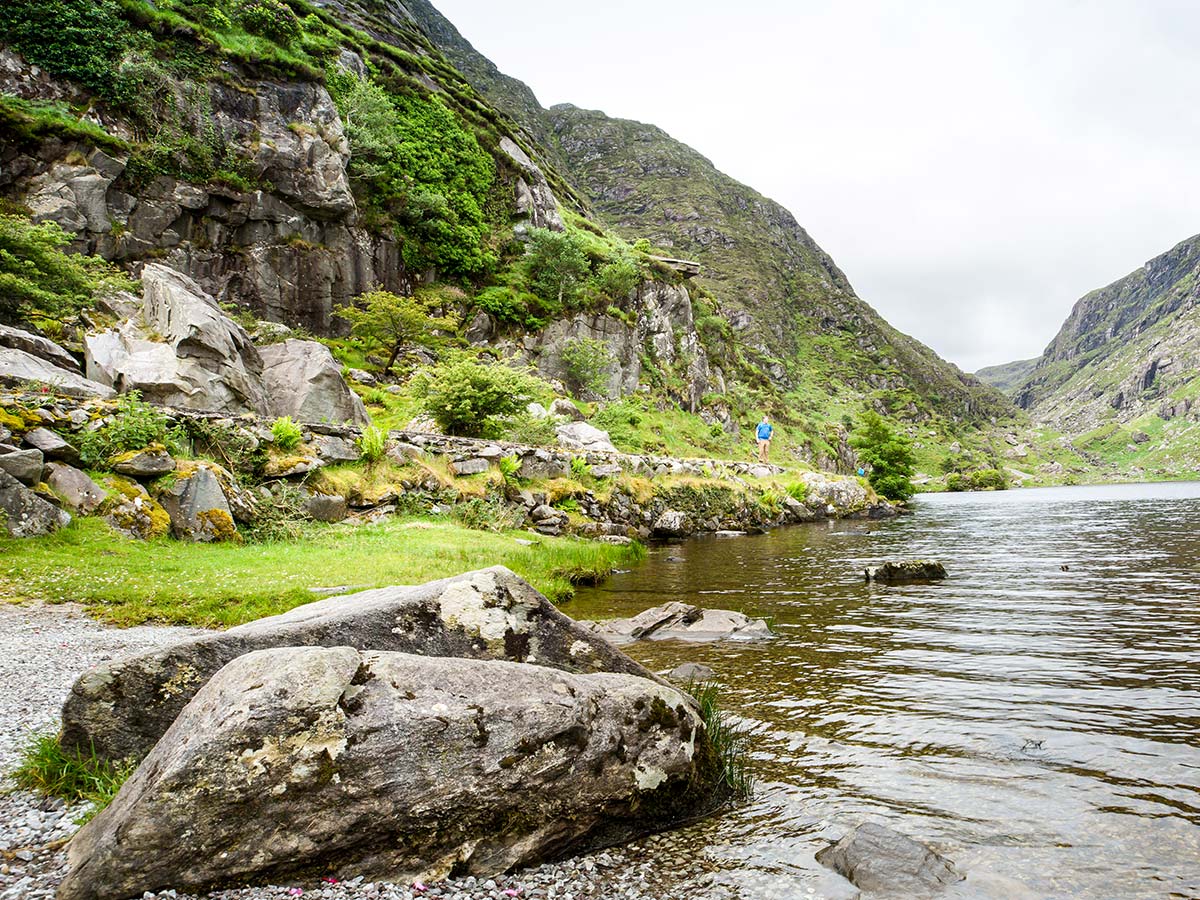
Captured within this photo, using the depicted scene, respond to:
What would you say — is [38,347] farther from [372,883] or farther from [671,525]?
[671,525]

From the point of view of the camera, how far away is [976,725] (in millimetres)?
6848

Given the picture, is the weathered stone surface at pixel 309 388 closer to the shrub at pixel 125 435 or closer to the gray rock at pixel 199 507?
the shrub at pixel 125 435

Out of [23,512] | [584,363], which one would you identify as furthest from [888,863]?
[584,363]

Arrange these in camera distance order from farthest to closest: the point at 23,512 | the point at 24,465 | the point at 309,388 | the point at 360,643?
the point at 309,388
the point at 24,465
the point at 23,512
the point at 360,643

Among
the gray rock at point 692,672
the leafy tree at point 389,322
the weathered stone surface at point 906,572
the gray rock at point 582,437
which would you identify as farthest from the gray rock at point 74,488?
the leafy tree at point 389,322

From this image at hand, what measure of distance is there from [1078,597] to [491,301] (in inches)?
1808

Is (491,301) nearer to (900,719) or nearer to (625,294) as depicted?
(625,294)

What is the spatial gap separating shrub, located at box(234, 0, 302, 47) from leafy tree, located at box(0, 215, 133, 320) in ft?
101

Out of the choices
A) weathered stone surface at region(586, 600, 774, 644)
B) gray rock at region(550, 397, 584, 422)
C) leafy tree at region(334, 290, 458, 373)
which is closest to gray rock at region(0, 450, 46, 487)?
weathered stone surface at region(586, 600, 774, 644)

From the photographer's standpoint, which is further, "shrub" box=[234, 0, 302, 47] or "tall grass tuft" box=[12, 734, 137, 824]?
"shrub" box=[234, 0, 302, 47]

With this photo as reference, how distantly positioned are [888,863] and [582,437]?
1232 inches

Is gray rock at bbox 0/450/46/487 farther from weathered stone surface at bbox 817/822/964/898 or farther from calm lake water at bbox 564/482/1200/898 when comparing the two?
weathered stone surface at bbox 817/822/964/898

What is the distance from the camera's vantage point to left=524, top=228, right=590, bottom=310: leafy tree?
57531mm

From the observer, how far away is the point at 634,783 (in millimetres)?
4715
